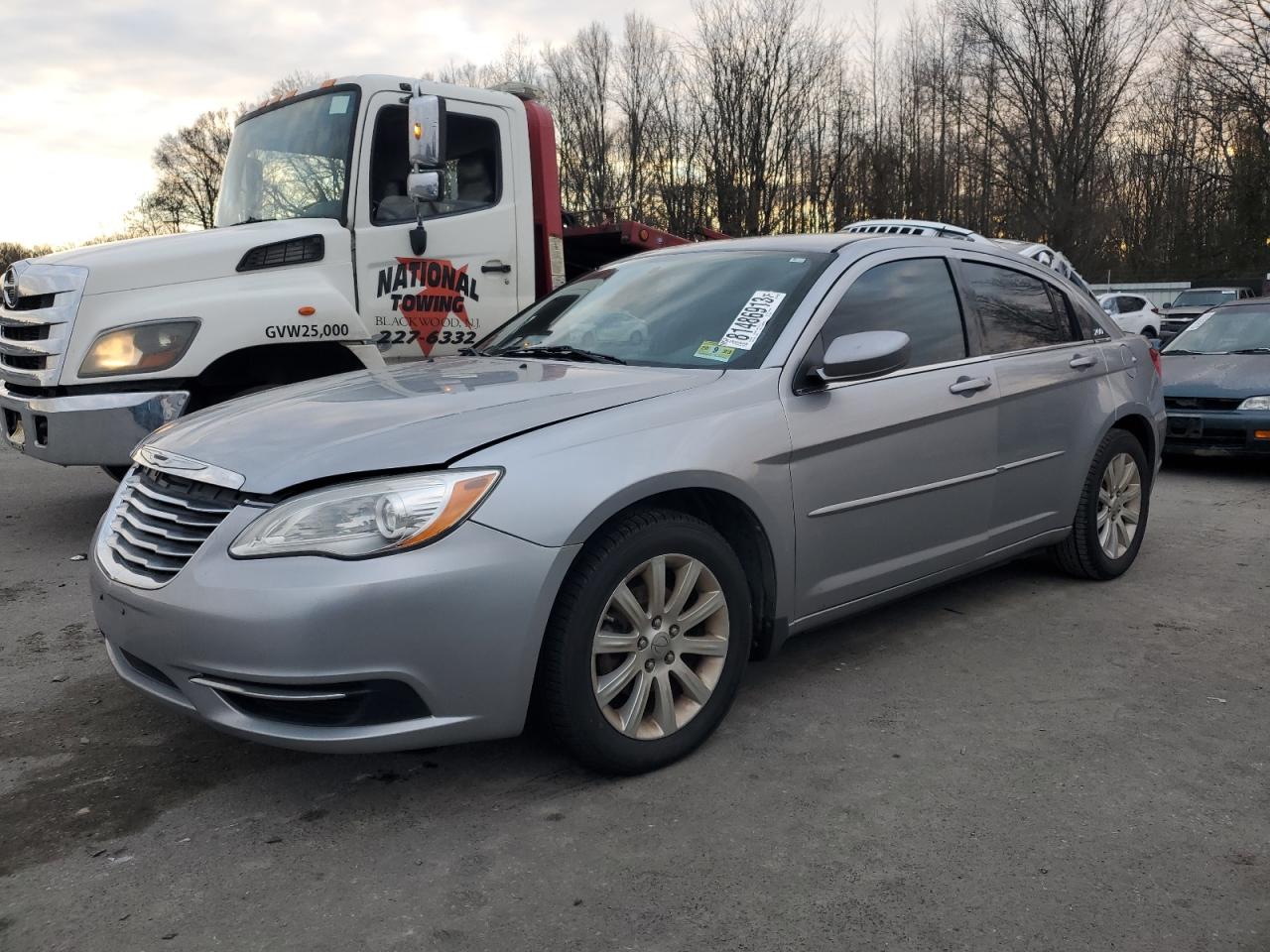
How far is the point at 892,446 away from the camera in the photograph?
375 centimetres

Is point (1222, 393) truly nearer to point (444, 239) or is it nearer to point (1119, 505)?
→ point (1119, 505)

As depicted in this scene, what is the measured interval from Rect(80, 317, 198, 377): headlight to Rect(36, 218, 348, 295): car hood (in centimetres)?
23

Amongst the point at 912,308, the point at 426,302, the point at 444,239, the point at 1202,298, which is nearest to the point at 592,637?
the point at 912,308

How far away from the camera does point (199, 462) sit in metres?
2.96

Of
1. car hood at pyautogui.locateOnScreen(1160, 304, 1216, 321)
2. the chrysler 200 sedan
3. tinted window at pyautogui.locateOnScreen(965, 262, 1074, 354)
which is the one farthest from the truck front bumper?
car hood at pyautogui.locateOnScreen(1160, 304, 1216, 321)

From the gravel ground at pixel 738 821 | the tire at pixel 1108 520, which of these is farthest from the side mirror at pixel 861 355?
the tire at pixel 1108 520

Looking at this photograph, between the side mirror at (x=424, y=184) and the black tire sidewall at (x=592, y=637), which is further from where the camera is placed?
the side mirror at (x=424, y=184)

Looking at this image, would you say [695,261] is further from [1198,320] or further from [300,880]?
[1198,320]

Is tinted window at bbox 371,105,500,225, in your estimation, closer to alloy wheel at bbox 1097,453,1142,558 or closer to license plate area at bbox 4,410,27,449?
license plate area at bbox 4,410,27,449

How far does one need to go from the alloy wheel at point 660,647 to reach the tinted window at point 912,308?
108 cm

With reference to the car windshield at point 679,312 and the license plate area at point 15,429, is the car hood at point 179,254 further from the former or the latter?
the car windshield at point 679,312

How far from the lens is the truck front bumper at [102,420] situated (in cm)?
527

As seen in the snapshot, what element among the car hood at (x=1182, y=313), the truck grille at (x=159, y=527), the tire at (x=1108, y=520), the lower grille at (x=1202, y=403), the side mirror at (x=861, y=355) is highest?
the car hood at (x=1182, y=313)

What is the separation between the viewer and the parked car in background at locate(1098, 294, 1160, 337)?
2230 centimetres
